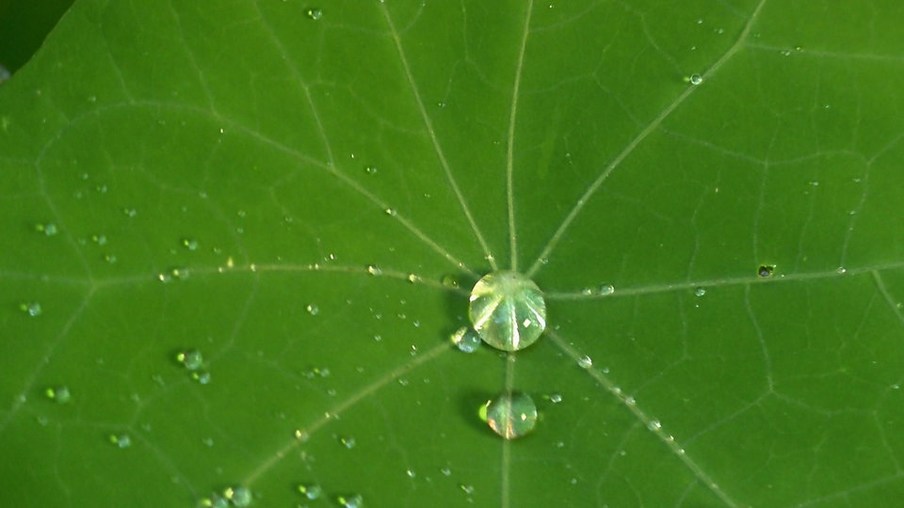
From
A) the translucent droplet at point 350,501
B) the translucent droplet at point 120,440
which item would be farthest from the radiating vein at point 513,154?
the translucent droplet at point 120,440

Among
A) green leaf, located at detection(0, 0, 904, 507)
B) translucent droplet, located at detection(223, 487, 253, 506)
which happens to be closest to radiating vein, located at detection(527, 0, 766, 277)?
green leaf, located at detection(0, 0, 904, 507)

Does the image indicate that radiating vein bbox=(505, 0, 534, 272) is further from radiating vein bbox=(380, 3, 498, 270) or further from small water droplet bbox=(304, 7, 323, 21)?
small water droplet bbox=(304, 7, 323, 21)

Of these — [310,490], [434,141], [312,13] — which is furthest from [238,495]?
[312,13]

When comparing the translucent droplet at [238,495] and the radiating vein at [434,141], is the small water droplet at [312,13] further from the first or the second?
the translucent droplet at [238,495]

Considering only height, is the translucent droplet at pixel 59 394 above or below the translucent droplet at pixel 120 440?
above

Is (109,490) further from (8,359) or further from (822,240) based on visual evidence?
(822,240)

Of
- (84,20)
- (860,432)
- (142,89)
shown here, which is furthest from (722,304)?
(84,20)
